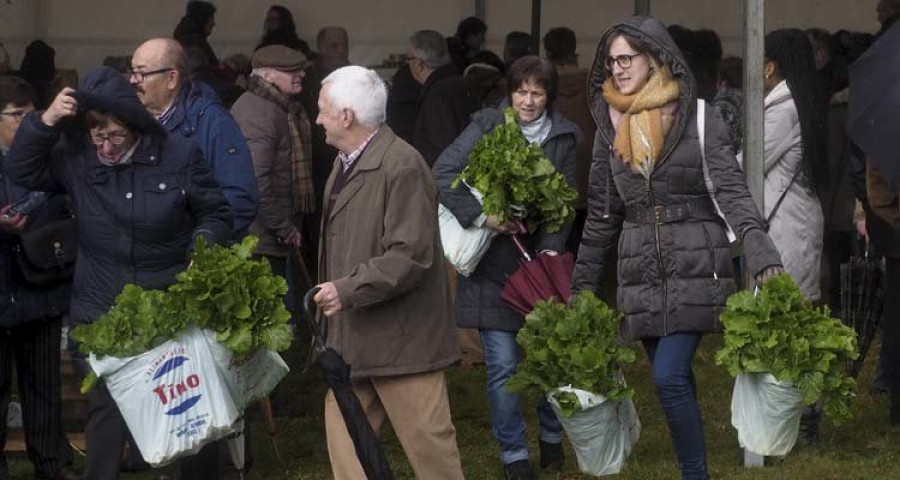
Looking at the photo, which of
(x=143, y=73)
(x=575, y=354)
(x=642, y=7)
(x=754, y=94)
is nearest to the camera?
(x=575, y=354)

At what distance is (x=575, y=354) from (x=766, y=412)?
0.73 metres

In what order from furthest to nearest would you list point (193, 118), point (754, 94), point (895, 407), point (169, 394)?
point (895, 407), point (754, 94), point (193, 118), point (169, 394)

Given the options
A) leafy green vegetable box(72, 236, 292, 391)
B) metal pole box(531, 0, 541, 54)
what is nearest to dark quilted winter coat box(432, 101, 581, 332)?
leafy green vegetable box(72, 236, 292, 391)

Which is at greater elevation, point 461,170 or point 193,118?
point 193,118

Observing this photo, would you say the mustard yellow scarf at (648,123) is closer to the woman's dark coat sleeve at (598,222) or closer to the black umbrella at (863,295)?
the woman's dark coat sleeve at (598,222)

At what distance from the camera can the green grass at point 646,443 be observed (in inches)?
310

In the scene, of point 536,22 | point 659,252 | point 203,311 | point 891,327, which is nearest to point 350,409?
point 203,311

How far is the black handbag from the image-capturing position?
290 inches

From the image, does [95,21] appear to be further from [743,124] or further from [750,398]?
[750,398]

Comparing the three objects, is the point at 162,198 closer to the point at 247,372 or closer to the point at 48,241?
the point at 247,372

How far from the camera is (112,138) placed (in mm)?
6352

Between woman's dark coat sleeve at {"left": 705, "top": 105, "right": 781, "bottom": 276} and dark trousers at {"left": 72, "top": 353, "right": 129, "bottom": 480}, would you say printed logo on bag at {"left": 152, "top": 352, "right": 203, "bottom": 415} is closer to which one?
dark trousers at {"left": 72, "top": 353, "right": 129, "bottom": 480}

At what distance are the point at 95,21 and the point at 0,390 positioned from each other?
197 inches

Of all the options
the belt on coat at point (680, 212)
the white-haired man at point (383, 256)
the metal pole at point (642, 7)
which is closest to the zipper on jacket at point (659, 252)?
the belt on coat at point (680, 212)
